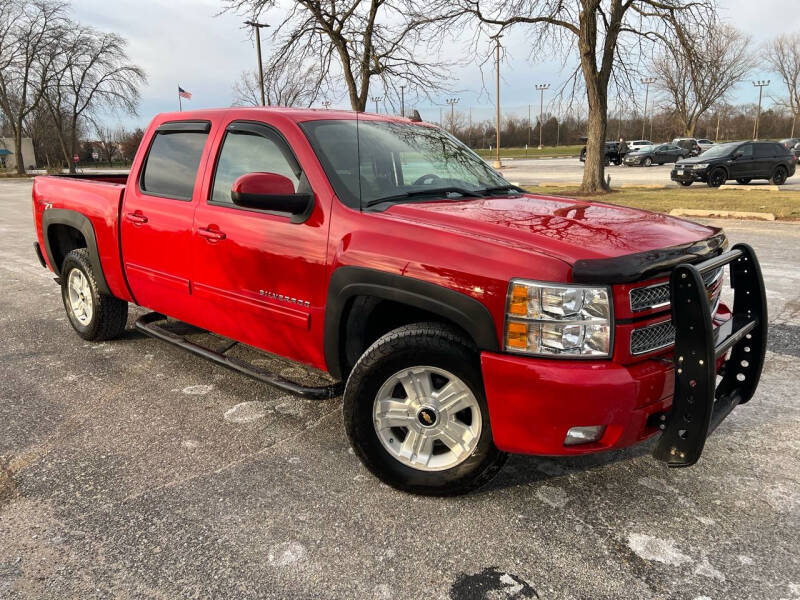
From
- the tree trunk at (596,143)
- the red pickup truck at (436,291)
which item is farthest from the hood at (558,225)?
the tree trunk at (596,143)

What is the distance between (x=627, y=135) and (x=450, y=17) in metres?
79.7

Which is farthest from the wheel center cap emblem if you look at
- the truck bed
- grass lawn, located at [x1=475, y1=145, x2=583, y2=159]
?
grass lawn, located at [x1=475, y1=145, x2=583, y2=159]

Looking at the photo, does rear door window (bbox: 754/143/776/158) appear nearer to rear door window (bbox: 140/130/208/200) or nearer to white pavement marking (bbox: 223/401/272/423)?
rear door window (bbox: 140/130/208/200)

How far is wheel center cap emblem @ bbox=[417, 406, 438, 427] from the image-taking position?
2684 millimetres

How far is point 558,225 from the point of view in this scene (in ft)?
8.95

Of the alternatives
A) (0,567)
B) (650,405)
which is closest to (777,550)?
(650,405)

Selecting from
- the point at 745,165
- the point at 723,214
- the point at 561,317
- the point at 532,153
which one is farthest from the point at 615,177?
the point at 532,153

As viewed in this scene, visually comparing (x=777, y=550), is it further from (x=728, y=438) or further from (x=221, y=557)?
(x=221, y=557)

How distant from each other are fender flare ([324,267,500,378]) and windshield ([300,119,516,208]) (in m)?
0.42

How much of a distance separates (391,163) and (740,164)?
70.3ft

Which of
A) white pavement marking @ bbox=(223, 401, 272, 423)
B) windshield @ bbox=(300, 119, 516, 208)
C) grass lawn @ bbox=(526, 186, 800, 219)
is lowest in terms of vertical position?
white pavement marking @ bbox=(223, 401, 272, 423)

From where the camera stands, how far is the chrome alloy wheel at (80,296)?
16.1 feet

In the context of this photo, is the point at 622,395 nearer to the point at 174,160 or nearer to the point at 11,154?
the point at 174,160

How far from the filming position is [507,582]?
2.19 metres
